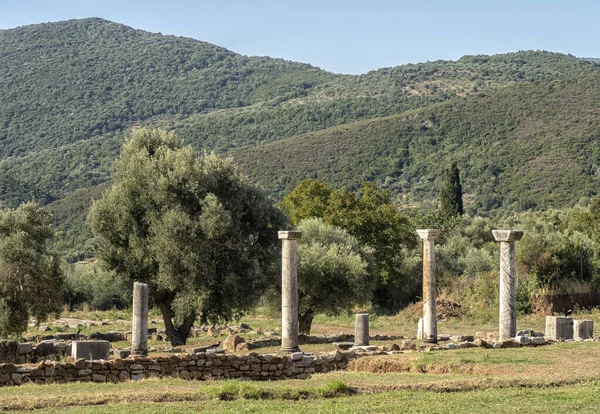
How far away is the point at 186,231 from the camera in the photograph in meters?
32.7

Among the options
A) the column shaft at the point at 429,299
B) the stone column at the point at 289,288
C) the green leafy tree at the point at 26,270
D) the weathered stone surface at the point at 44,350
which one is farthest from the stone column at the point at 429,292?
the green leafy tree at the point at 26,270

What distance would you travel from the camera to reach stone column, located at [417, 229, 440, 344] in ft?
98.2

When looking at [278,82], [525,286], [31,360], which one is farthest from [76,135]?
[31,360]

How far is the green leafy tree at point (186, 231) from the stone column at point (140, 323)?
3.29 m

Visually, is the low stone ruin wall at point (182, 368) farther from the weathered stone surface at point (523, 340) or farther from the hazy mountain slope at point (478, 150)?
the hazy mountain slope at point (478, 150)

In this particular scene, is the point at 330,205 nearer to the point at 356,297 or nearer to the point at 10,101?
the point at 356,297

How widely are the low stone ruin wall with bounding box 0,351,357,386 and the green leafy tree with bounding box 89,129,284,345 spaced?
892cm

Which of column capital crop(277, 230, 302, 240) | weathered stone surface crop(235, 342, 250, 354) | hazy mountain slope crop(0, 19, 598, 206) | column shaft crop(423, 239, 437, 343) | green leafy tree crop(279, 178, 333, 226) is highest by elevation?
hazy mountain slope crop(0, 19, 598, 206)

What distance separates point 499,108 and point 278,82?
83.3m

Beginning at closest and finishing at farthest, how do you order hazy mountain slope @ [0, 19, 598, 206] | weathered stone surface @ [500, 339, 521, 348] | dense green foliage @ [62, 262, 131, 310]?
weathered stone surface @ [500, 339, 521, 348], dense green foliage @ [62, 262, 131, 310], hazy mountain slope @ [0, 19, 598, 206]

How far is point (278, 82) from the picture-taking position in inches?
7264

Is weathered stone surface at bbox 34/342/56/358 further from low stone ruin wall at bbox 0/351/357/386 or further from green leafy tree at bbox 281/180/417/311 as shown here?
green leafy tree at bbox 281/180/417/311

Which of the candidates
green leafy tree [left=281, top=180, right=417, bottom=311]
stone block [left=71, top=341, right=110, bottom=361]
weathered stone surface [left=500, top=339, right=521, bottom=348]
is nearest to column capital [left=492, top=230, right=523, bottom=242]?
weathered stone surface [left=500, top=339, right=521, bottom=348]

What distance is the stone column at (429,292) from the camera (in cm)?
2992
